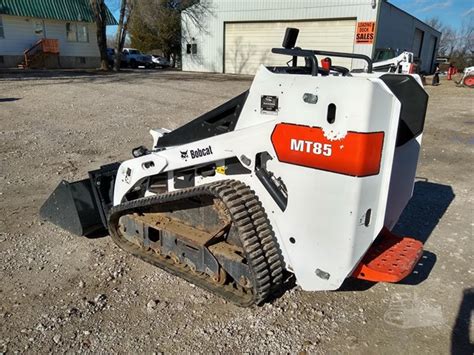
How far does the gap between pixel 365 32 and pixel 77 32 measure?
69.9ft

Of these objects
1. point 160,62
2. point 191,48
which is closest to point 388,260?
point 191,48

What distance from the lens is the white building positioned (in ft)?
75.8

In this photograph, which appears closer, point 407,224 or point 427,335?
point 427,335

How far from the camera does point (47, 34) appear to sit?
29391 mm

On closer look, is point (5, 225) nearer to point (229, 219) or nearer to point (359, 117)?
point (229, 219)

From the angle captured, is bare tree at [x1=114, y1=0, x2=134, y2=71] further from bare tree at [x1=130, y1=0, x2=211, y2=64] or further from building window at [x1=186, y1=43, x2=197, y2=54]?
building window at [x1=186, y1=43, x2=197, y2=54]

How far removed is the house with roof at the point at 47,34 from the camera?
2727 cm

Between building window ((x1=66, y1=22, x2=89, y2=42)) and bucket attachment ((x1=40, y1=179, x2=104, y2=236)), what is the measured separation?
101 feet

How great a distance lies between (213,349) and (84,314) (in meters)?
1.01

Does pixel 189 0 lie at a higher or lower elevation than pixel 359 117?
higher

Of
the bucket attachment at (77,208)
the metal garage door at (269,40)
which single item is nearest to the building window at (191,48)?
the metal garage door at (269,40)

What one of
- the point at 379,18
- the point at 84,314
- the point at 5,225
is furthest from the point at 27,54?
the point at 84,314

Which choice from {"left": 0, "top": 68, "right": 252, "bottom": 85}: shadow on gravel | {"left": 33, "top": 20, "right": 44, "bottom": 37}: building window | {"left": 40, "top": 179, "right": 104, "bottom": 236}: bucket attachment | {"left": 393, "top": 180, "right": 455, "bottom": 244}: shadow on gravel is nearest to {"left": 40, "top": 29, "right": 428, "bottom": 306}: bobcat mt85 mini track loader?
{"left": 40, "top": 179, "right": 104, "bottom": 236}: bucket attachment

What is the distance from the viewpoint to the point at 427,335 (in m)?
2.82
